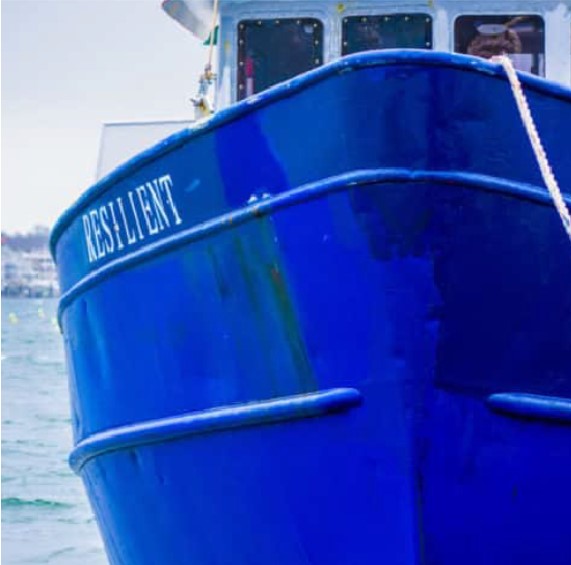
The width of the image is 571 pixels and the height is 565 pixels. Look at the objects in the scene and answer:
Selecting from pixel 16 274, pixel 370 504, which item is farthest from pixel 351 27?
pixel 16 274

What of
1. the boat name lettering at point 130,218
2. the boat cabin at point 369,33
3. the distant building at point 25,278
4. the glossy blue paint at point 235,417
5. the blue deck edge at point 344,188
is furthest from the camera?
the distant building at point 25,278

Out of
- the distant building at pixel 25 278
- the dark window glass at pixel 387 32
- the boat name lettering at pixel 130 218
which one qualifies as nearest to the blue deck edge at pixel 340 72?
the boat name lettering at pixel 130 218

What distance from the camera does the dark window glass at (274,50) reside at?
703cm

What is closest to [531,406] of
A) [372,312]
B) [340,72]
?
[372,312]

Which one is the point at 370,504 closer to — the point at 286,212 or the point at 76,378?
the point at 286,212

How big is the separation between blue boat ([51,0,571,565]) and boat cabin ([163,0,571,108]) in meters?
1.83

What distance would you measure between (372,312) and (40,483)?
13.4m

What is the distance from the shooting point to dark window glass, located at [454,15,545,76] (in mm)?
6953

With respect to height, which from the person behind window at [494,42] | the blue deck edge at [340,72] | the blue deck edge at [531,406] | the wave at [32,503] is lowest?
the wave at [32,503]

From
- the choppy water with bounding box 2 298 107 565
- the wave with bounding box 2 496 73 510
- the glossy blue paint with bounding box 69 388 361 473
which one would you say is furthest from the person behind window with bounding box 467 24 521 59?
the wave with bounding box 2 496 73 510

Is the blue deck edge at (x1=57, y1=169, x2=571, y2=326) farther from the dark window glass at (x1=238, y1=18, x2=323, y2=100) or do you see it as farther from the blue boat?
the dark window glass at (x1=238, y1=18, x2=323, y2=100)

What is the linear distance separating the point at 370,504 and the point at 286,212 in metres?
1.10

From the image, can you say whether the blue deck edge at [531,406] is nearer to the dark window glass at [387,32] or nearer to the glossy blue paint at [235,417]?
the glossy blue paint at [235,417]

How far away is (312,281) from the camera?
4910 millimetres
